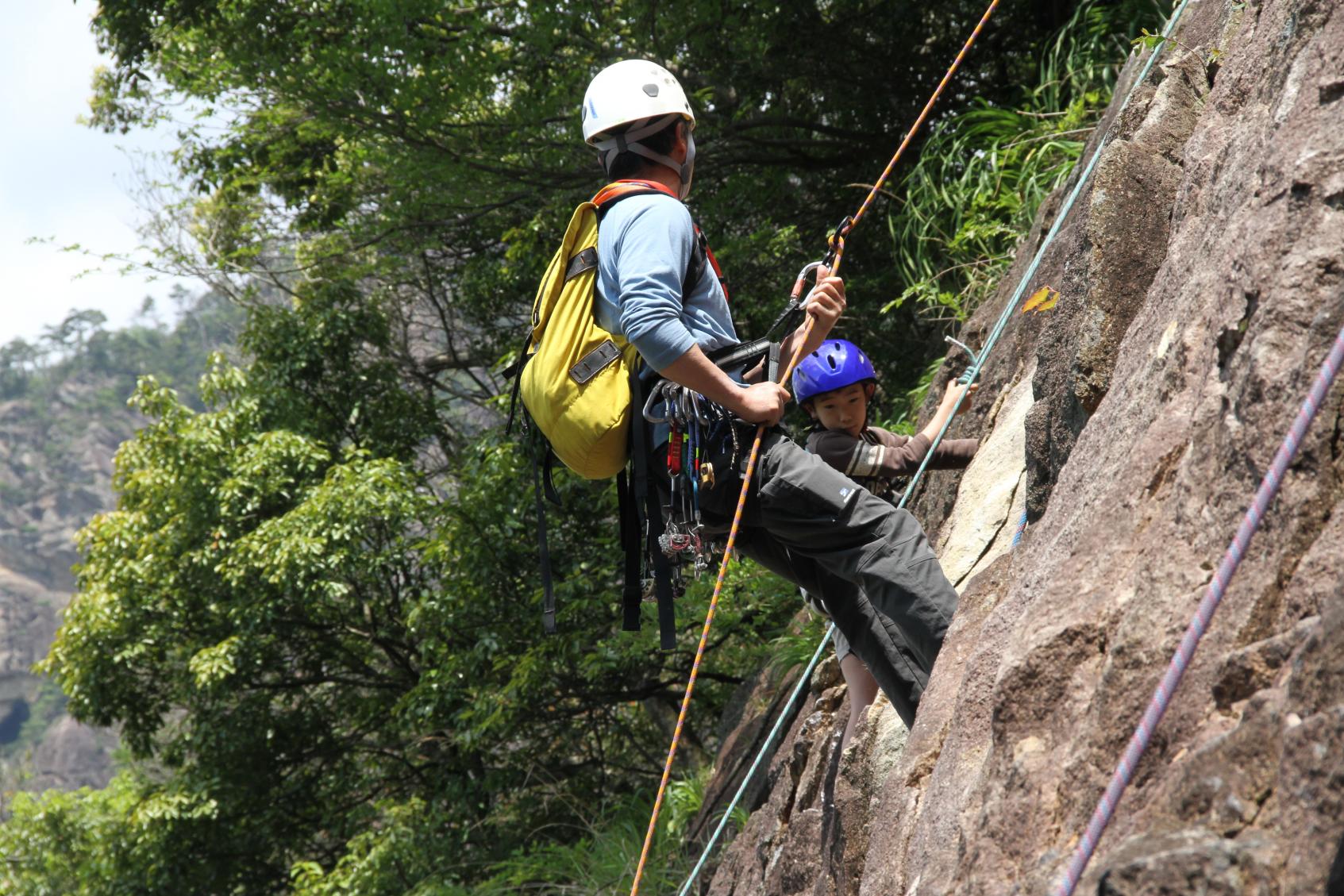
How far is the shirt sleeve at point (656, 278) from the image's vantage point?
2895 mm

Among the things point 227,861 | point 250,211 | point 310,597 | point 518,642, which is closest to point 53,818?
point 227,861

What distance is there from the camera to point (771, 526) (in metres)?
3.10

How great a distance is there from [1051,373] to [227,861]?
9.97m

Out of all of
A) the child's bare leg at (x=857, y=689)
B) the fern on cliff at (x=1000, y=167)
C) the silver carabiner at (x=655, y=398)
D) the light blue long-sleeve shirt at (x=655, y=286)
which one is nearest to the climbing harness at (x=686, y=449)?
the silver carabiner at (x=655, y=398)

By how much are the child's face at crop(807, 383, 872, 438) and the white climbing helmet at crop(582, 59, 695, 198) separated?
0.86m

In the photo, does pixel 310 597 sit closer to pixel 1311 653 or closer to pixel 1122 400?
pixel 1122 400

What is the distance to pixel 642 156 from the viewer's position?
3260mm

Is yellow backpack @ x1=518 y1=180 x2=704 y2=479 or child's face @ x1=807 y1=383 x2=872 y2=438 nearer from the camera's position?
yellow backpack @ x1=518 y1=180 x2=704 y2=479

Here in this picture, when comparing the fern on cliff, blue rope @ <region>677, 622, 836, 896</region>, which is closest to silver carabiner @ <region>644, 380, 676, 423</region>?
blue rope @ <region>677, 622, 836, 896</region>

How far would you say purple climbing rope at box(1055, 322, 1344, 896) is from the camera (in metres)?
1.70

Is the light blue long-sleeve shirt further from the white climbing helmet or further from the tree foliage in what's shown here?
the tree foliage

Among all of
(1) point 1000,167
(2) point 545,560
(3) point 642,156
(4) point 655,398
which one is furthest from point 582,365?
(1) point 1000,167

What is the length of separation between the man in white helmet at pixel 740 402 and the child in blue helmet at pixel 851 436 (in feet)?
1.31

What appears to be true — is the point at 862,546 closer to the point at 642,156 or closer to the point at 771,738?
the point at 642,156
